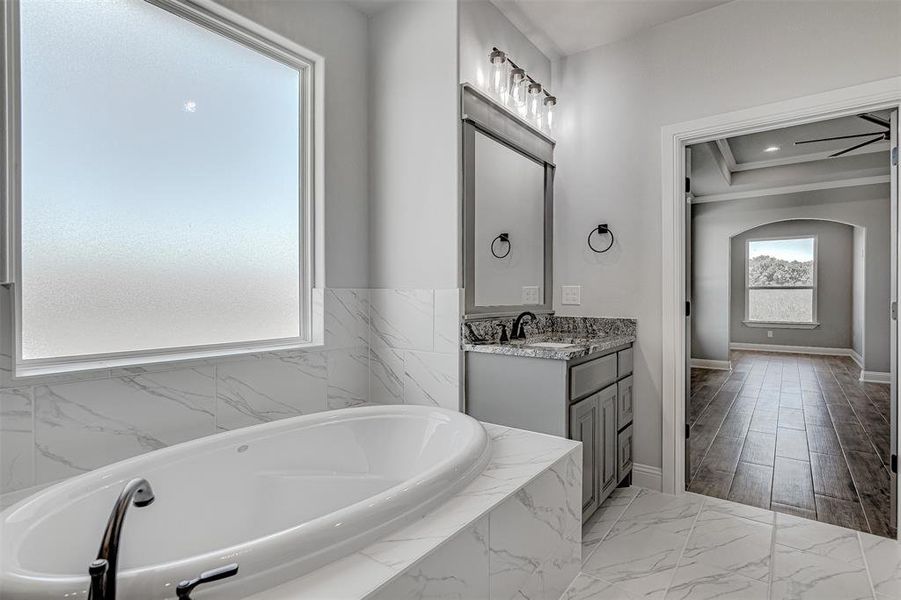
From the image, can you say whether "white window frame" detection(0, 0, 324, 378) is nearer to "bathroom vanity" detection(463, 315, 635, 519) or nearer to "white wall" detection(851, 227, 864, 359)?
"bathroom vanity" detection(463, 315, 635, 519)

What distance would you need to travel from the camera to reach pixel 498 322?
249 centimetres

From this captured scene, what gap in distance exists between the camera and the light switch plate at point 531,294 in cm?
276

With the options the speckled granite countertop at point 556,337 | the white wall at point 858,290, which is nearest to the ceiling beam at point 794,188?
the white wall at point 858,290

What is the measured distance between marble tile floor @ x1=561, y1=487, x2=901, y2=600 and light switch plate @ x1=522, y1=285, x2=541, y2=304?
1.17 meters

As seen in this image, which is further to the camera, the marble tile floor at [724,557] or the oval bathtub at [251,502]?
the marble tile floor at [724,557]

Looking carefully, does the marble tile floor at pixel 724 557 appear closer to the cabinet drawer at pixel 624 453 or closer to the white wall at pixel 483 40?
the cabinet drawer at pixel 624 453

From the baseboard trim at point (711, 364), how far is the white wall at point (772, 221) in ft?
0.20

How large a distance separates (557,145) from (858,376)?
544cm

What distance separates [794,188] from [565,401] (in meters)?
5.91

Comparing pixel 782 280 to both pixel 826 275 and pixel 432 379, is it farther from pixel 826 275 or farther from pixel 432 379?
pixel 432 379

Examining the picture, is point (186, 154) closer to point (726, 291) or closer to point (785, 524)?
point (785, 524)

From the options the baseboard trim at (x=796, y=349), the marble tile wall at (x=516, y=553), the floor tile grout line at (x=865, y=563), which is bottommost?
the floor tile grout line at (x=865, y=563)

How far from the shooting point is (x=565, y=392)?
1.99 metres

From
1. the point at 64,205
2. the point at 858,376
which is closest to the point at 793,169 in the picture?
the point at 858,376
